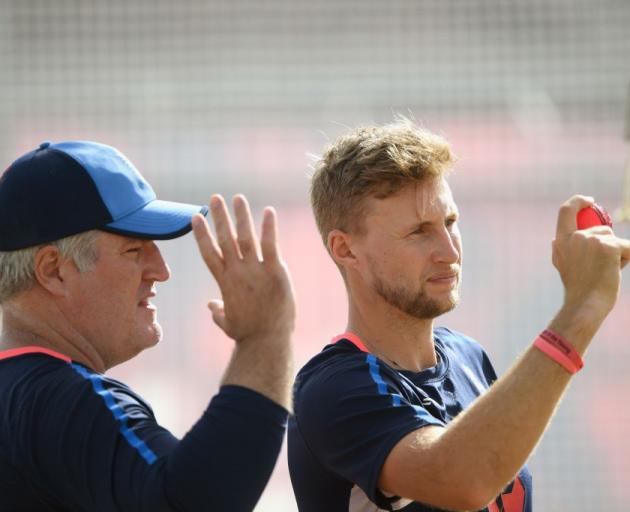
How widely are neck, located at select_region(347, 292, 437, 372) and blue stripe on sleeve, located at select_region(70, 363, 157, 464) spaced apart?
79cm

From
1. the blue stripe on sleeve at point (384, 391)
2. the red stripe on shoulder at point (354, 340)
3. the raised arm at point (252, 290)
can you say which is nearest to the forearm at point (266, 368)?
A: the raised arm at point (252, 290)

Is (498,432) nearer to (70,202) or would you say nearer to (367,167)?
(367,167)

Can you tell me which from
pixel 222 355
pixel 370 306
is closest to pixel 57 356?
pixel 370 306

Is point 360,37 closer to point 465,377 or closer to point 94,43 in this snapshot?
point 94,43

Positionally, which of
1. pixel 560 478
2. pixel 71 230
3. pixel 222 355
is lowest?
pixel 560 478

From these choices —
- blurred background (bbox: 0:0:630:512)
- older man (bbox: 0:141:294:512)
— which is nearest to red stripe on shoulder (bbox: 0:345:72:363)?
older man (bbox: 0:141:294:512)

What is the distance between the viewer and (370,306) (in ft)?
8.18

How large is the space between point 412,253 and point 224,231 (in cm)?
76

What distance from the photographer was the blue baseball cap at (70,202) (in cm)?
198

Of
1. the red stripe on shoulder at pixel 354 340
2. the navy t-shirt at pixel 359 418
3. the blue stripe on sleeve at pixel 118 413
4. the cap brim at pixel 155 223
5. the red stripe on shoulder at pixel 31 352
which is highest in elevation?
the cap brim at pixel 155 223

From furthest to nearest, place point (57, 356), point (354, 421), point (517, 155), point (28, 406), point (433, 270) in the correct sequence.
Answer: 1. point (517, 155)
2. point (433, 270)
3. point (354, 421)
4. point (57, 356)
5. point (28, 406)

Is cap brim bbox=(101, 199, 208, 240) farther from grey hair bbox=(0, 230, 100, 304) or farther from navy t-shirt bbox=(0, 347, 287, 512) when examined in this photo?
navy t-shirt bbox=(0, 347, 287, 512)

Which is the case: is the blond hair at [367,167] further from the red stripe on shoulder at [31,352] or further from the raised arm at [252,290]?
the red stripe on shoulder at [31,352]

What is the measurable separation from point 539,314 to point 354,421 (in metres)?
6.05
